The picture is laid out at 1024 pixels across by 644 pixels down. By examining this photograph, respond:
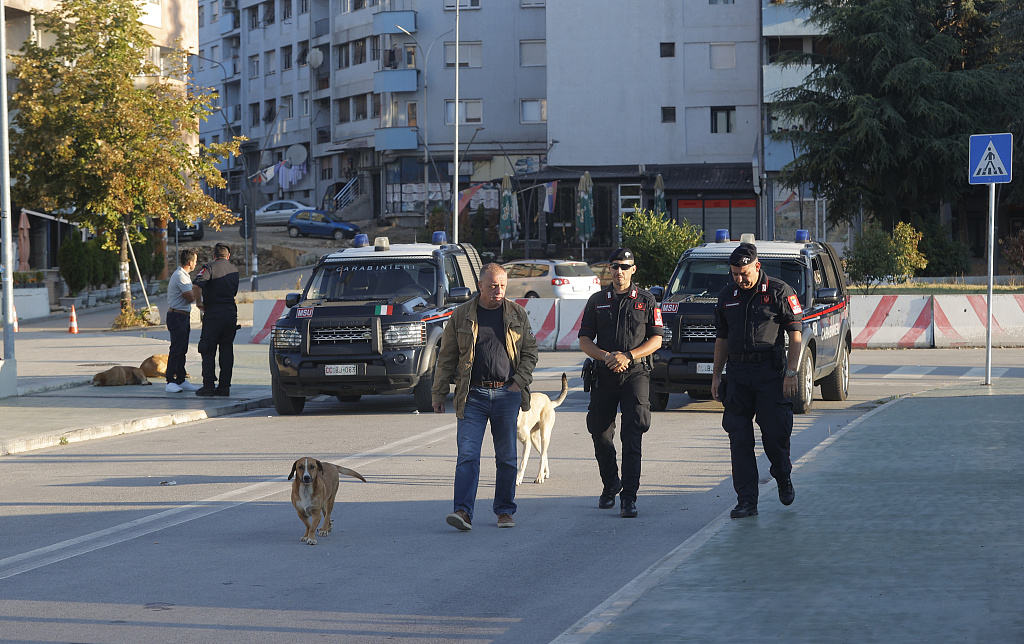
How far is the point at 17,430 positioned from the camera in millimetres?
13828

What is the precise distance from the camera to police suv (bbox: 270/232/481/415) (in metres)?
15.1

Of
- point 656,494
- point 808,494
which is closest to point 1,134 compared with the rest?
point 656,494

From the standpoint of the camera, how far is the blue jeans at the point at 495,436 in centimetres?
834

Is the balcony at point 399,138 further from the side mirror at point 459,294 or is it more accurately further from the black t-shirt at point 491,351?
the black t-shirt at point 491,351

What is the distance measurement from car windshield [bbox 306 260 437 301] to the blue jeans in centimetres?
766

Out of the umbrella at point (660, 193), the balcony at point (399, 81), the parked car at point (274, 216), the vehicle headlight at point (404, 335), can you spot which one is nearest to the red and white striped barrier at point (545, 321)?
the vehicle headlight at point (404, 335)

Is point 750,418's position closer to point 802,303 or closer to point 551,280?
point 802,303

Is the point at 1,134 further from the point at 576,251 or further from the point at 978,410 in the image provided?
the point at 576,251

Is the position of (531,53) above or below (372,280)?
above

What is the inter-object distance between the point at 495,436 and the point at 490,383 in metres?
0.39

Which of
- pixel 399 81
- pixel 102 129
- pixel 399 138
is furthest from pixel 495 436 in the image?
pixel 399 81

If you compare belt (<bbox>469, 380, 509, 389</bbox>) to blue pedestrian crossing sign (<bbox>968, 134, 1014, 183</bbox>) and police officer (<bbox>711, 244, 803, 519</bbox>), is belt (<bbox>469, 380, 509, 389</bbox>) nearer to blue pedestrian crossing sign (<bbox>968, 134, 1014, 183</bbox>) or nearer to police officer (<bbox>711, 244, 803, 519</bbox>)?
police officer (<bbox>711, 244, 803, 519</bbox>)

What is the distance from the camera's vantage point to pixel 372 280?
16.2 m

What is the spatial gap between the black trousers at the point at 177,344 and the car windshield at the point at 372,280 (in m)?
2.18
